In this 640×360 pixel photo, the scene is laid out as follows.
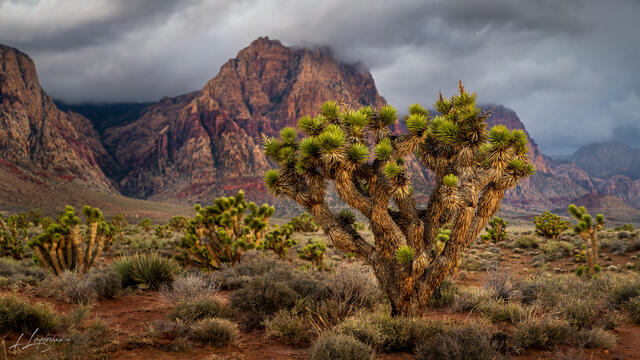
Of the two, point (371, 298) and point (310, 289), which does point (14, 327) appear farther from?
point (371, 298)

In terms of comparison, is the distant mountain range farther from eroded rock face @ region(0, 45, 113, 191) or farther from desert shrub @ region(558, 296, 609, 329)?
desert shrub @ region(558, 296, 609, 329)

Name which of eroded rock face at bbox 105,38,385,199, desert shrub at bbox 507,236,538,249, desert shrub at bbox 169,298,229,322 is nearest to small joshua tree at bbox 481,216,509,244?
desert shrub at bbox 507,236,538,249

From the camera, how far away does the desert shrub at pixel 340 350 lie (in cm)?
446

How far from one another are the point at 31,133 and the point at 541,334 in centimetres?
15768

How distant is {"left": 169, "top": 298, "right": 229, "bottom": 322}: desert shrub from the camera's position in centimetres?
661

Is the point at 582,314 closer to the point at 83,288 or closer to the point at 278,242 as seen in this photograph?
the point at 83,288

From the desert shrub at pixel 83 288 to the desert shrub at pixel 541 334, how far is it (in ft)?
30.0

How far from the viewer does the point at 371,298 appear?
7547mm

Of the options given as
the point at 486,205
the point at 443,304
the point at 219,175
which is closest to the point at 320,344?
the point at 486,205

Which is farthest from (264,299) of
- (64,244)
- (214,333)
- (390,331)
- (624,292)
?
(64,244)

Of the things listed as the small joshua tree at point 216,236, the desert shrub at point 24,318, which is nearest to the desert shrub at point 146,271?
the desert shrub at point 24,318

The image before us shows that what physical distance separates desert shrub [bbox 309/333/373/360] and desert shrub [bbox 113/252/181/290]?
689cm

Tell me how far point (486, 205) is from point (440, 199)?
91 cm

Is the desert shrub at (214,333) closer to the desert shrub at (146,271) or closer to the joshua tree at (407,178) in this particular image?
the joshua tree at (407,178)
